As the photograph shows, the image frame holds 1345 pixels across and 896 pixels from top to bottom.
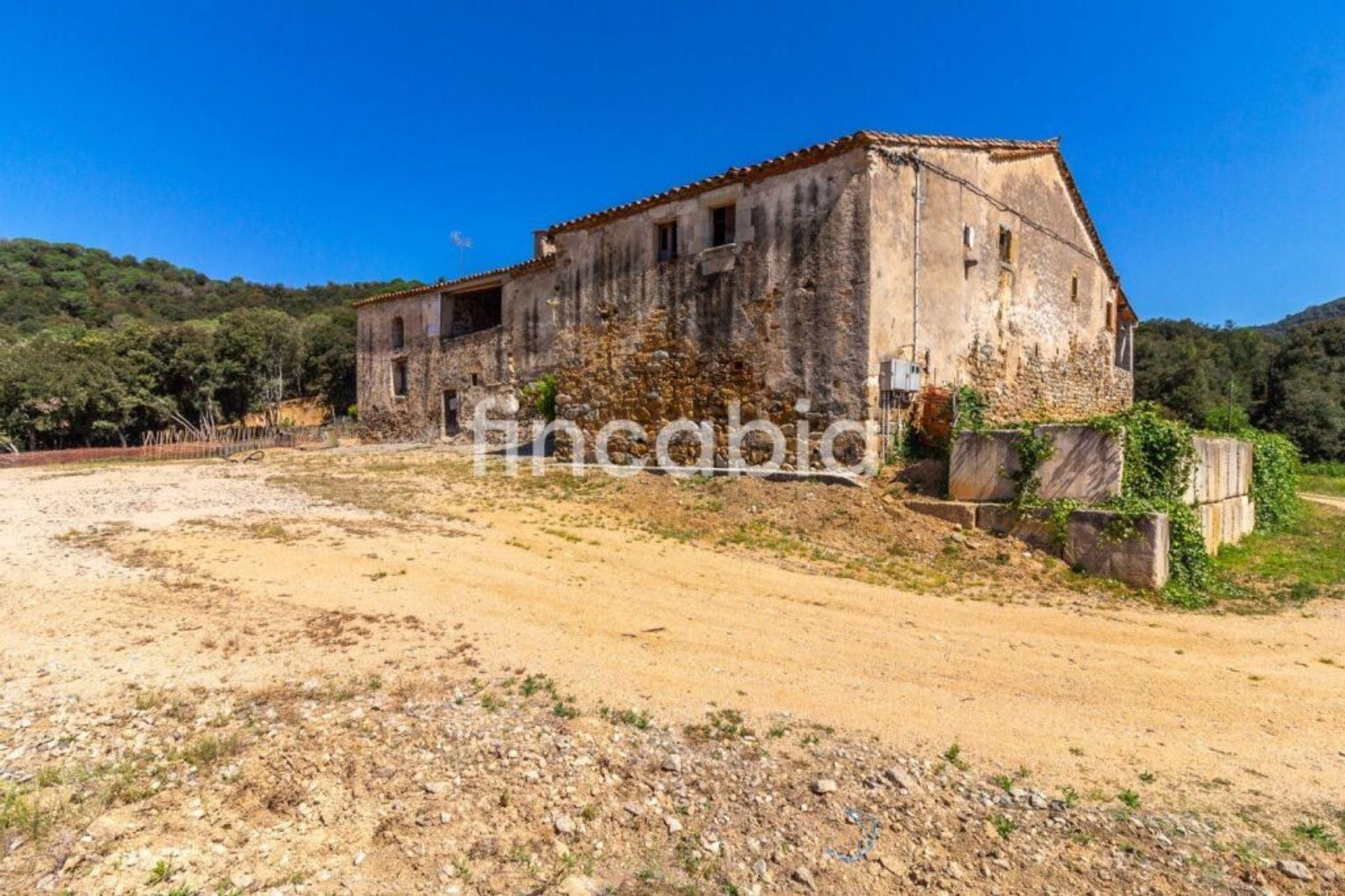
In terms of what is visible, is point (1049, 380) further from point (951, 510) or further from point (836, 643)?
point (836, 643)

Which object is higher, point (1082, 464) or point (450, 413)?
point (450, 413)

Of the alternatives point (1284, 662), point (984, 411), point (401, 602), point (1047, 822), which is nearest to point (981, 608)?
point (1284, 662)

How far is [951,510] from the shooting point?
31.7 ft

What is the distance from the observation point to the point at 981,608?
22.6 ft

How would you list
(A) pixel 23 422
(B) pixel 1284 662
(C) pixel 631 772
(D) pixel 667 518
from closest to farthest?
(C) pixel 631 772
(B) pixel 1284 662
(D) pixel 667 518
(A) pixel 23 422

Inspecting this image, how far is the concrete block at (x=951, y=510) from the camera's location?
9453 millimetres

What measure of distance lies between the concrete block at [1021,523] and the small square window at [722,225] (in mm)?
7403

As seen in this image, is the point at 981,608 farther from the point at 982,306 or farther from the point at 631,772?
the point at 982,306

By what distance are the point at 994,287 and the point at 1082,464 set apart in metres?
6.86

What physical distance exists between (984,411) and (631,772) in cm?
1161

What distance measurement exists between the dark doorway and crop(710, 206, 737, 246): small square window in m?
14.7

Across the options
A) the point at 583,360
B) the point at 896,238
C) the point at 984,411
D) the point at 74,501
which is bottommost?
the point at 74,501

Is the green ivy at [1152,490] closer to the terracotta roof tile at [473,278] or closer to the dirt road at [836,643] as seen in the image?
the dirt road at [836,643]

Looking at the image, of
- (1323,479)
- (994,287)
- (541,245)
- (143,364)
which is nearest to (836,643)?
(994,287)
